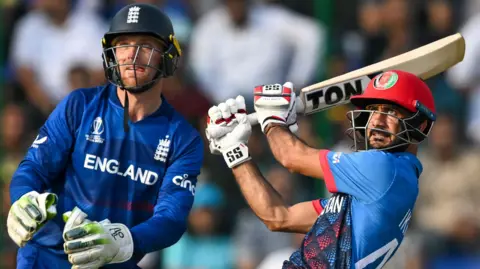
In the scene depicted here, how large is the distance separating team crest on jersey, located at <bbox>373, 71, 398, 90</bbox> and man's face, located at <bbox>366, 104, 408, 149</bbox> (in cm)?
11

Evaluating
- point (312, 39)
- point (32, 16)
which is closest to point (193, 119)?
point (312, 39)

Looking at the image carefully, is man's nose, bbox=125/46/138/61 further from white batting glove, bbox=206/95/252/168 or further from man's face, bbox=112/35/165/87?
white batting glove, bbox=206/95/252/168

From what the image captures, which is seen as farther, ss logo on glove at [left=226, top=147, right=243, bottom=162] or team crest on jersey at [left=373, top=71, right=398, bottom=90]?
ss logo on glove at [left=226, top=147, right=243, bottom=162]

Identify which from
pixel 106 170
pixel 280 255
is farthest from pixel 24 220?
pixel 280 255

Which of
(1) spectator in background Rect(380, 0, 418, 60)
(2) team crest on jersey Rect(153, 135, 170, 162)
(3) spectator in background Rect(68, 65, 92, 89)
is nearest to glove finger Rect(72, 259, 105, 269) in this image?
(2) team crest on jersey Rect(153, 135, 170, 162)

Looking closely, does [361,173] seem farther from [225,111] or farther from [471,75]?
[471,75]

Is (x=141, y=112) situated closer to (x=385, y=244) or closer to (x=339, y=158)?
(x=339, y=158)

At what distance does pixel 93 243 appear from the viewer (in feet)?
17.5

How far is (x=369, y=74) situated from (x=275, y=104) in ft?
2.31

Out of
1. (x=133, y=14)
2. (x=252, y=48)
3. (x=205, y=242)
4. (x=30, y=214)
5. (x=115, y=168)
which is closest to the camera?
(x=30, y=214)

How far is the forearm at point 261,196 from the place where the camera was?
20.5 ft

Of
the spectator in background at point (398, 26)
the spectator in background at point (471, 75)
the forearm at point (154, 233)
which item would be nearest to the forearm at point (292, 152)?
the forearm at point (154, 233)

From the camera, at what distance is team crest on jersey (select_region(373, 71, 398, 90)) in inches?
228

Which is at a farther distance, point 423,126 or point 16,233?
point 423,126
